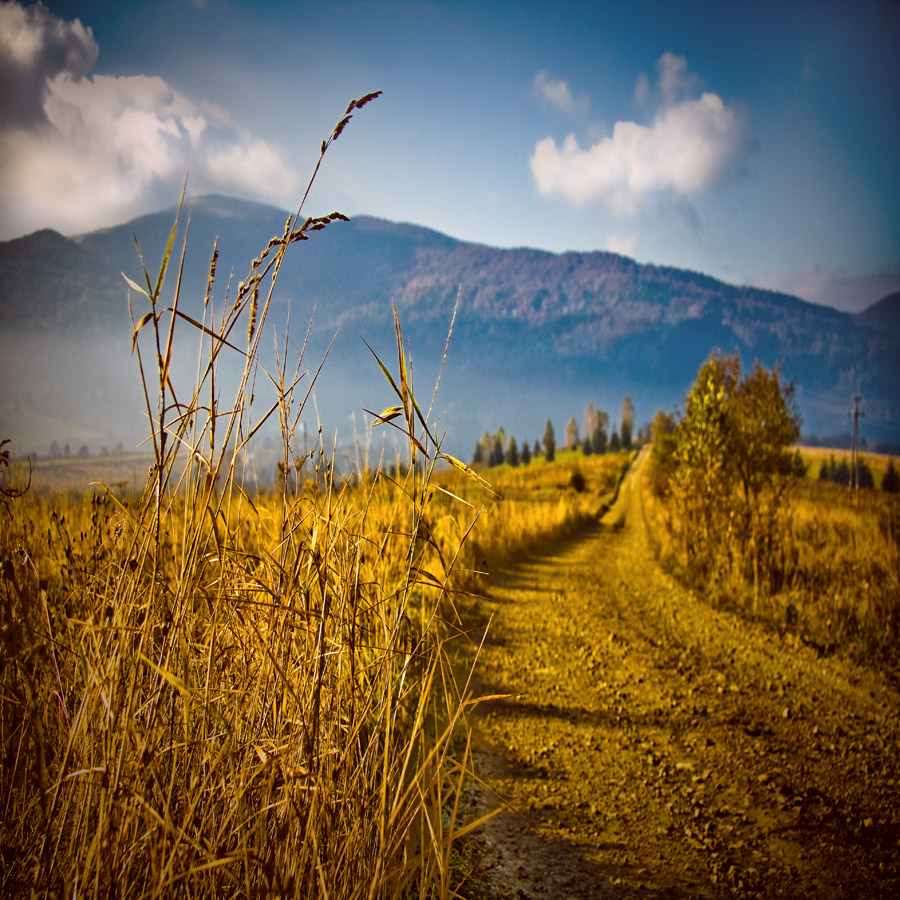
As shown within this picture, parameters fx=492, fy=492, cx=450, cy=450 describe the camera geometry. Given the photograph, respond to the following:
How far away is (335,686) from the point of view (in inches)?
52.9

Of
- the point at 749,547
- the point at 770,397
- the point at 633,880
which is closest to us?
the point at 633,880

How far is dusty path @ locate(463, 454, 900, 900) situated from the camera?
7.31ft

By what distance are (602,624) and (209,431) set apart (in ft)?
18.2

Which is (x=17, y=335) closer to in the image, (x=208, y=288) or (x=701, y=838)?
(x=208, y=288)

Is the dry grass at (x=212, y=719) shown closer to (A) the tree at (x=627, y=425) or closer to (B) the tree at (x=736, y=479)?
(B) the tree at (x=736, y=479)

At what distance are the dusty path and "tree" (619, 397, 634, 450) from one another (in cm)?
9094

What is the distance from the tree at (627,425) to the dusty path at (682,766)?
90944mm

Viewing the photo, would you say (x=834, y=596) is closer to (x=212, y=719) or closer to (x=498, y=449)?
(x=212, y=719)

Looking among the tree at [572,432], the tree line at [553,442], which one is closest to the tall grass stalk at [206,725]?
the tree line at [553,442]

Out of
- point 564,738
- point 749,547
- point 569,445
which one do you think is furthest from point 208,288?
point 569,445

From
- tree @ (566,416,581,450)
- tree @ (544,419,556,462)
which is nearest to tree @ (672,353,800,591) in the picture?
tree @ (544,419,556,462)

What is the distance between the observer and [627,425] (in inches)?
3959

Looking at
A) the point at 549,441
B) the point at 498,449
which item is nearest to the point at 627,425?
the point at 549,441

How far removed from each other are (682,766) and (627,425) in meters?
104
